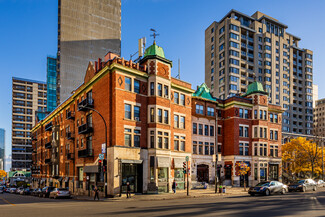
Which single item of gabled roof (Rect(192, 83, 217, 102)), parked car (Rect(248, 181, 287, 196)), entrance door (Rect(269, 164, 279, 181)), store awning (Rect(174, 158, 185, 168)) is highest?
gabled roof (Rect(192, 83, 217, 102))

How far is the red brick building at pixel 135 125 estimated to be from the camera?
32000mm

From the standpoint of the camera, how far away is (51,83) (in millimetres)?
113438

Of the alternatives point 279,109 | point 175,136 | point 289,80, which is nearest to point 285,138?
point 279,109

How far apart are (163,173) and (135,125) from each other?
24.0ft

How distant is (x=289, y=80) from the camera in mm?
104500

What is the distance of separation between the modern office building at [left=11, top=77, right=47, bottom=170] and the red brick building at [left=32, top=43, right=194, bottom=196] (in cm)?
10394

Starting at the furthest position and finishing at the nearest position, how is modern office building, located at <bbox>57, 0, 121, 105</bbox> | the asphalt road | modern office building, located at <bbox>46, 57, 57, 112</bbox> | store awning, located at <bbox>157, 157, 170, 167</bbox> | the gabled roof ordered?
modern office building, located at <bbox>46, 57, 57, 112</bbox>
modern office building, located at <bbox>57, 0, 121, 105</bbox>
the gabled roof
store awning, located at <bbox>157, 157, 170, 167</bbox>
the asphalt road

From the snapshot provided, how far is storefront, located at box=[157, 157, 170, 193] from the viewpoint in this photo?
1347 inches

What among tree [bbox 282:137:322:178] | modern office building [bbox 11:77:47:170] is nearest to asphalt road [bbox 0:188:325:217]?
tree [bbox 282:137:322:178]

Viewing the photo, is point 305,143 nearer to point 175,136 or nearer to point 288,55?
point 175,136

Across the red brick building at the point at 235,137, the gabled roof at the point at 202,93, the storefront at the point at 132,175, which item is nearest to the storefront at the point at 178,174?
the storefront at the point at 132,175

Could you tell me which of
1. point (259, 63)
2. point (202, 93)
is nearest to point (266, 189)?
point (202, 93)

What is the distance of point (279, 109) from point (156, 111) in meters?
31.3

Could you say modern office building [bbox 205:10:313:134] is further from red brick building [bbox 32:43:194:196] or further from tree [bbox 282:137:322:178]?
red brick building [bbox 32:43:194:196]
